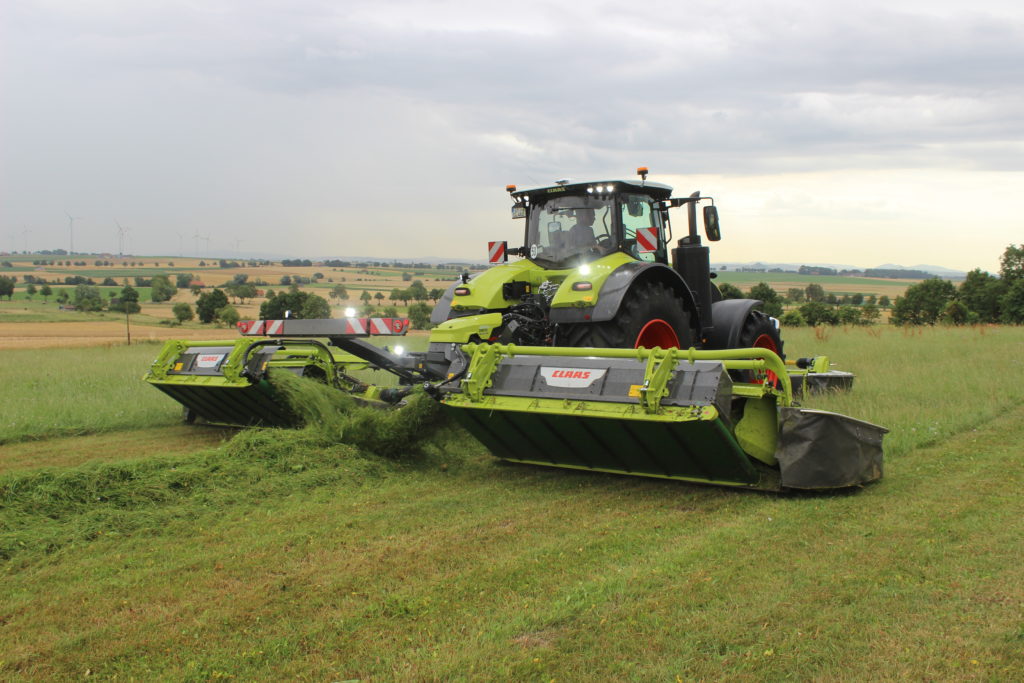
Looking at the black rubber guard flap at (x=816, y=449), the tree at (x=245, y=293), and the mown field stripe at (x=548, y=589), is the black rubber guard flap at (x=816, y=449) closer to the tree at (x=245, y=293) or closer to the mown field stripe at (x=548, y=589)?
the mown field stripe at (x=548, y=589)

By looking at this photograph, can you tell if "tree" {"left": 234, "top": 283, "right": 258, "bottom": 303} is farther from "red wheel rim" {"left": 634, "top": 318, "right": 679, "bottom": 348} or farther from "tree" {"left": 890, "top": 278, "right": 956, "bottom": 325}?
"red wheel rim" {"left": 634, "top": 318, "right": 679, "bottom": 348}

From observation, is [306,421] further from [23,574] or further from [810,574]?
[810,574]

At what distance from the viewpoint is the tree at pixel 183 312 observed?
29.4 meters

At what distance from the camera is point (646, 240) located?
7.88 m

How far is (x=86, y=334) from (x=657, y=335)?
76.8 feet

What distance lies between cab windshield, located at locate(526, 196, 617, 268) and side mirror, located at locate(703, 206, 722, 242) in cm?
99

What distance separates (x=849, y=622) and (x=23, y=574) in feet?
13.3

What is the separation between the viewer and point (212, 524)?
509 cm

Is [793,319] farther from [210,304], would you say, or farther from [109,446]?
[109,446]

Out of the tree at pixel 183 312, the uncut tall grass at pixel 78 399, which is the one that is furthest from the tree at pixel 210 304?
the uncut tall grass at pixel 78 399

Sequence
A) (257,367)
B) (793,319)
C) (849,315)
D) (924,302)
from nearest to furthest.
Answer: (257,367), (849,315), (793,319), (924,302)

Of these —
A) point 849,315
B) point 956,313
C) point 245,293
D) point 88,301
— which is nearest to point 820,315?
point 849,315

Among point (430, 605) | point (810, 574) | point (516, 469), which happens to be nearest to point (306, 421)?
point (516, 469)

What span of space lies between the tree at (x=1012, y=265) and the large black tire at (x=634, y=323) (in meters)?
26.6
